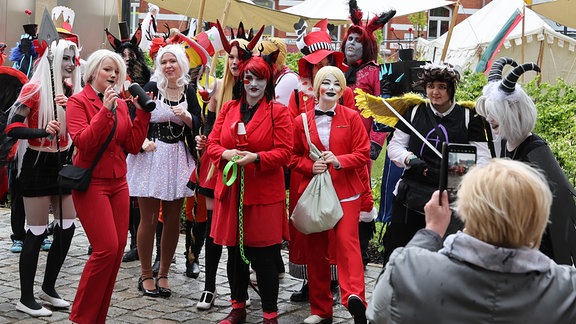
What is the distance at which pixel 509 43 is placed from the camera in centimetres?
1894

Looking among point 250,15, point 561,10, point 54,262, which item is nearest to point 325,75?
point 54,262

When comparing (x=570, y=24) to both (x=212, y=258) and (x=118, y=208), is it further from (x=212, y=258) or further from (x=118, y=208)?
(x=118, y=208)

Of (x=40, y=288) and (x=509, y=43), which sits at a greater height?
(x=509, y=43)

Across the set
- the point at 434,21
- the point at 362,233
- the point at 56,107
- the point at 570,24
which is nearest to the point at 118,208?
the point at 56,107

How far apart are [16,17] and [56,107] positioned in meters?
8.30

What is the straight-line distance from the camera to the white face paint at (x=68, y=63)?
21.2 feet

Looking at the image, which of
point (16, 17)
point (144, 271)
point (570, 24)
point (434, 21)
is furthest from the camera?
point (434, 21)

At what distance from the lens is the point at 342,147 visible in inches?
250

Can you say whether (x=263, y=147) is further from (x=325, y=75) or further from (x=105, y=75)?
(x=105, y=75)

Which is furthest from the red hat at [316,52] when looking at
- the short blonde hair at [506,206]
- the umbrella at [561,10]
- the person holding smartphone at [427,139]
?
the umbrella at [561,10]

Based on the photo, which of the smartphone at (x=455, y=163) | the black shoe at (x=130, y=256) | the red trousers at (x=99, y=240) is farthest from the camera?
the black shoe at (x=130, y=256)

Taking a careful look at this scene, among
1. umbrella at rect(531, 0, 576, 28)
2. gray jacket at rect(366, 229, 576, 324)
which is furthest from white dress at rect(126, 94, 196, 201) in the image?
umbrella at rect(531, 0, 576, 28)

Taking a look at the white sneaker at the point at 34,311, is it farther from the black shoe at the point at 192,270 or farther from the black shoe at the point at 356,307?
the black shoe at the point at 356,307

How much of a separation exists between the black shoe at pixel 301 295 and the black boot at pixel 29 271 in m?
1.98
